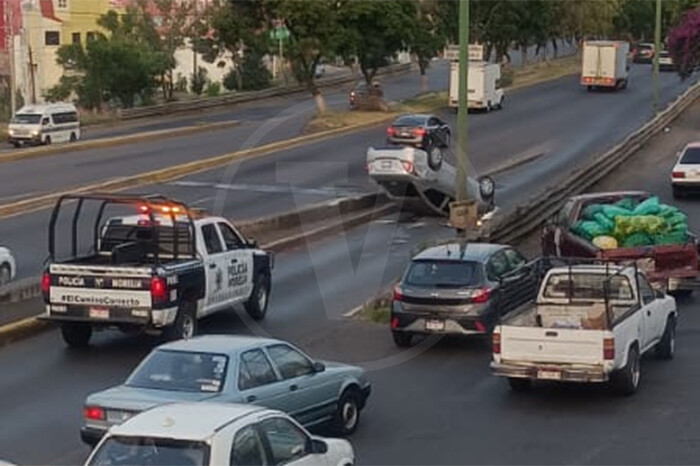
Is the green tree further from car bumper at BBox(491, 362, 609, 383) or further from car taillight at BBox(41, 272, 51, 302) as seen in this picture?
car bumper at BBox(491, 362, 609, 383)

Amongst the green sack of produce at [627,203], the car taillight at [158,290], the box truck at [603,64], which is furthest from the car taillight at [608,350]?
the box truck at [603,64]

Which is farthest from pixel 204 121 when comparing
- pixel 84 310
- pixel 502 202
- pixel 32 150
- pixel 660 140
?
pixel 84 310

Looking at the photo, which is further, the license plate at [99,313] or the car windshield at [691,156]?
the car windshield at [691,156]

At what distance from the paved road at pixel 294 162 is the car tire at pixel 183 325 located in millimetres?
8085

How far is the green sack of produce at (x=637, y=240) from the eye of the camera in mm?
26531

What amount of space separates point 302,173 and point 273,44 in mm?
22200

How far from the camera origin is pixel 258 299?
78.8ft

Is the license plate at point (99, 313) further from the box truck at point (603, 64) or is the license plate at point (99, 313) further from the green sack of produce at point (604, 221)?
the box truck at point (603, 64)

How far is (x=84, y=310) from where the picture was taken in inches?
803

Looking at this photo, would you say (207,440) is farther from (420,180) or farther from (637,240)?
(420,180)

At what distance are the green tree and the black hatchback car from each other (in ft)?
152

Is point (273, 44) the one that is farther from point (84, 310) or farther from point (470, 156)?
point (84, 310)

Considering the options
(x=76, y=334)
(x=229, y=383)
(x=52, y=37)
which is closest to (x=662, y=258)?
(x=76, y=334)

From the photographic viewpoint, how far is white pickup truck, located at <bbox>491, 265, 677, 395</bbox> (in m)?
17.8
